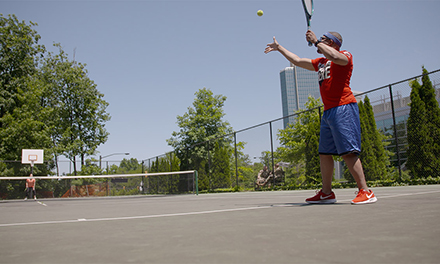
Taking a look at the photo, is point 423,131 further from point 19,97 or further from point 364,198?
point 19,97

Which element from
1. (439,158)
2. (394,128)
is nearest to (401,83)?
(394,128)

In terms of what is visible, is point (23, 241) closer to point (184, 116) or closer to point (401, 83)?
point (401, 83)

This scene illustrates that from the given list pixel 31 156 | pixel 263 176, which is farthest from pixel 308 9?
pixel 31 156

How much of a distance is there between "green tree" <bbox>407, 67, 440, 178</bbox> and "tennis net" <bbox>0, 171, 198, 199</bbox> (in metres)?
10.7

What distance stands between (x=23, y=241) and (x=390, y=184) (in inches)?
458

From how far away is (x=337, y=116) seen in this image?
143 inches

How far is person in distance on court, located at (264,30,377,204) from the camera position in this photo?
3500 mm

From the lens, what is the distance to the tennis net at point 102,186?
22.5 m

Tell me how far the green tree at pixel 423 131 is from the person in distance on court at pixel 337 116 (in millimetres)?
8612

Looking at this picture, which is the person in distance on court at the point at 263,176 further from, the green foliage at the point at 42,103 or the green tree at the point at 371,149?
the green foliage at the point at 42,103

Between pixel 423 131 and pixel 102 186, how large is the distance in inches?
973

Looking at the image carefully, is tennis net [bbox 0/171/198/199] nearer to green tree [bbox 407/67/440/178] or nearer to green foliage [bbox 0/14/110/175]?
green foliage [bbox 0/14/110/175]

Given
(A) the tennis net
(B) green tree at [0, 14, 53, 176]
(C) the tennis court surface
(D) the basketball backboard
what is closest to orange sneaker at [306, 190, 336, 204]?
(C) the tennis court surface


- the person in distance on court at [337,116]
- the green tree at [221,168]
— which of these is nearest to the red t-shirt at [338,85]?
the person in distance on court at [337,116]
